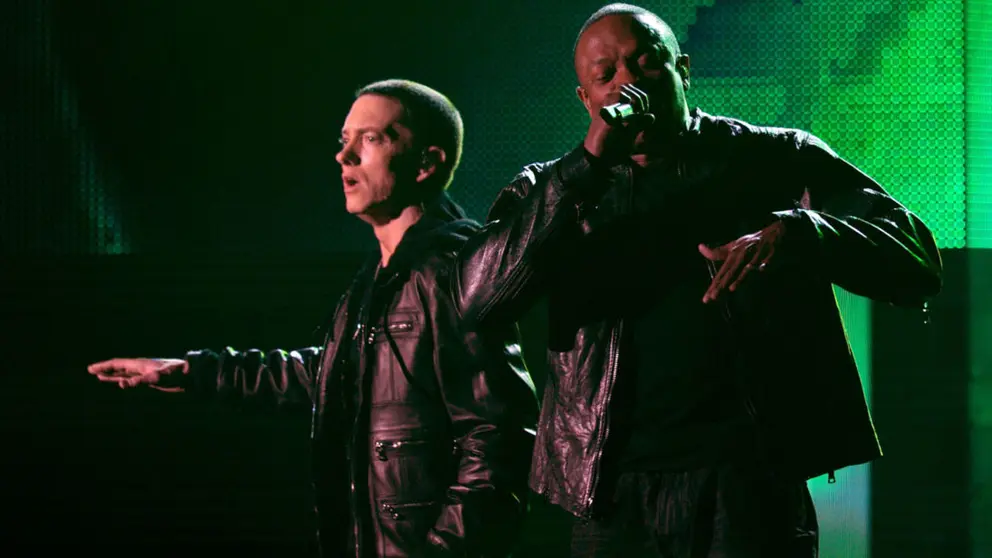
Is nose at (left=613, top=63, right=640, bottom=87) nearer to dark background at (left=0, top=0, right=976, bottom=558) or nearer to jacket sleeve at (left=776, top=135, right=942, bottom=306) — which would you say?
jacket sleeve at (left=776, top=135, right=942, bottom=306)

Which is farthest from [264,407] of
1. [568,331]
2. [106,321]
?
[568,331]

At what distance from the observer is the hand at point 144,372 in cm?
256

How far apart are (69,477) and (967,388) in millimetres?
2612

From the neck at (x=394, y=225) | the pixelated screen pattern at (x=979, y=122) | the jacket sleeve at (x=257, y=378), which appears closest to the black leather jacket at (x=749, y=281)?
the neck at (x=394, y=225)

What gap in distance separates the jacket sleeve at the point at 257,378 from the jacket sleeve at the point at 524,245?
951 mm

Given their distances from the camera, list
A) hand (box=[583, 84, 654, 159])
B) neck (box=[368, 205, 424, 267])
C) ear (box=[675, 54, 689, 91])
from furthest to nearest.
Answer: neck (box=[368, 205, 424, 267]), ear (box=[675, 54, 689, 91]), hand (box=[583, 84, 654, 159])

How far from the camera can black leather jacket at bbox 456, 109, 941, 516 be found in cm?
155

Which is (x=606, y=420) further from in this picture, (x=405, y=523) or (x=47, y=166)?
(x=47, y=166)

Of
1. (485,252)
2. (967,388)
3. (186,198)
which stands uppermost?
(186,198)

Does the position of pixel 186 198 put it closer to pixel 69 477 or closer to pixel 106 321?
pixel 106 321

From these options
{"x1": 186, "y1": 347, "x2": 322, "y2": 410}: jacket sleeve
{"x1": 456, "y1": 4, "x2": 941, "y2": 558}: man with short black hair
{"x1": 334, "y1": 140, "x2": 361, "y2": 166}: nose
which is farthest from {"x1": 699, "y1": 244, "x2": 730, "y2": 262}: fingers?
{"x1": 186, "y1": 347, "x2": 322, "y2": 410}: jacket sleeve

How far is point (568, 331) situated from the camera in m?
1.73

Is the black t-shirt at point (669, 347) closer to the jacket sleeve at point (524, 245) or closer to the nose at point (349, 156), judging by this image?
the jacket sleeve at point (524, 245)

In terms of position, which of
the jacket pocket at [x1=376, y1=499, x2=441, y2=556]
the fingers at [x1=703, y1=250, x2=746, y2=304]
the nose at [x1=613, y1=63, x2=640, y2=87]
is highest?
the nose at [x1=613, y1=63, x2=640, y2=87]
